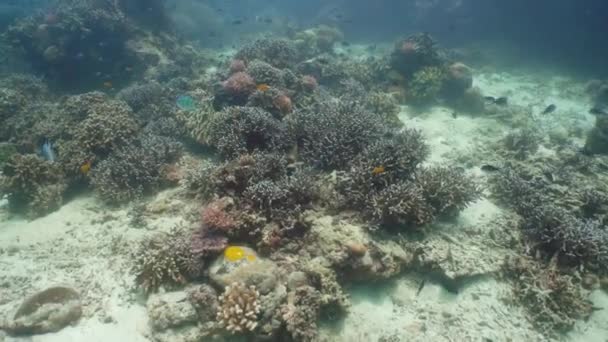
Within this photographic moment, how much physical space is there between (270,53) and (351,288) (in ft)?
33.2

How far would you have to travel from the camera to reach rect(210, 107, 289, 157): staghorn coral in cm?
707

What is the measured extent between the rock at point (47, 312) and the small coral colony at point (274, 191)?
830 millimetres

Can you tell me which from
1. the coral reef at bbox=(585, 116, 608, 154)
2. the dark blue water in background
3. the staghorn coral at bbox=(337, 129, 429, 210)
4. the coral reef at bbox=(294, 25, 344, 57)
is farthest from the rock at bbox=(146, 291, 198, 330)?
the dark blue water in background

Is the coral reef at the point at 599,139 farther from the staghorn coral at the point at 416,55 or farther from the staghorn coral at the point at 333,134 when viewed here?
the staghorn coral at the point at 333,134

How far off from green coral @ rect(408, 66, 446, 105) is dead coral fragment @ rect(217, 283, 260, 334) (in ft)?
37.0

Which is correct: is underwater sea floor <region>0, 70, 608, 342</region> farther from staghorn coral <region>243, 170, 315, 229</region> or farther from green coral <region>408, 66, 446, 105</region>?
green coral <region>408, 66, 446, 105</region>

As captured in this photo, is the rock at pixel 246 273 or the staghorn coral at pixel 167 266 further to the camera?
the staghorn coral at pixel 167 266

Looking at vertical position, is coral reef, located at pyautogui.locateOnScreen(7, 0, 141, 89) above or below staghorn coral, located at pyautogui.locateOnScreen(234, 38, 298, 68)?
below

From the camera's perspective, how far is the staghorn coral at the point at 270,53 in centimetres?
1265

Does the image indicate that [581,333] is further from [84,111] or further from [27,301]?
[84,111]

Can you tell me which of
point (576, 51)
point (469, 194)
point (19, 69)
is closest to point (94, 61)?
point (19, 69)

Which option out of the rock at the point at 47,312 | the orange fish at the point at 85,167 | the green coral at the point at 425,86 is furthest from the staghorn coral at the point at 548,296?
the green coral at the point at 425,86

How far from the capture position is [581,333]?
5059 millimetres

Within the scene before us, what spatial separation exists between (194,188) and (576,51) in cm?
2784
